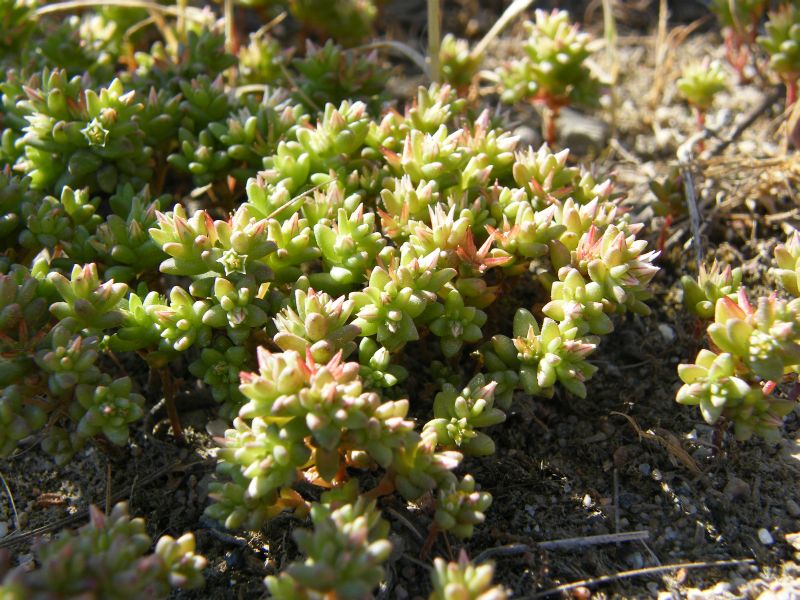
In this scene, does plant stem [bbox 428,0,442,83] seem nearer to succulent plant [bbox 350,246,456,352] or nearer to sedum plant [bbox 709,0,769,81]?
succulent plant [bbox 350,246,456,352]

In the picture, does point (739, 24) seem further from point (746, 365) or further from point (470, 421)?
point (470, 421)

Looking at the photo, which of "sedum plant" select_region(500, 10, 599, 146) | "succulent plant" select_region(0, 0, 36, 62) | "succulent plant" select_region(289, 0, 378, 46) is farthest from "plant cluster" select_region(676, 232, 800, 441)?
"succulent plant" select_region(0, 0, 36, 62)

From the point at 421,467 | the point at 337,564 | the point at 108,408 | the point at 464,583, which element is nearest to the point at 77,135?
the point at 108,408

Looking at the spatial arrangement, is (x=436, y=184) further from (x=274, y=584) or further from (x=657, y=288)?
(x=274, y=584)

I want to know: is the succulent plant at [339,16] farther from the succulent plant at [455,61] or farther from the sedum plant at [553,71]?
the sedum plant at [553,71]

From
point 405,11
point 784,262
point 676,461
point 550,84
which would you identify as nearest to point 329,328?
point 676,461

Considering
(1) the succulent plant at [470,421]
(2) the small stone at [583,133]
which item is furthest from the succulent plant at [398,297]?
(2) the small stone at [583,133]
